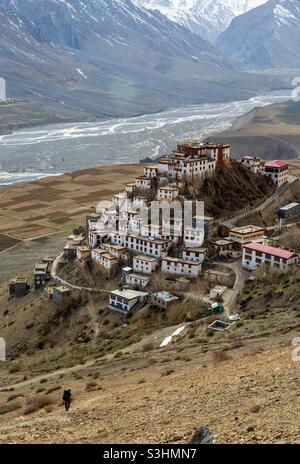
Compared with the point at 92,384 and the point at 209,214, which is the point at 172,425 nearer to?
the point at 92,384

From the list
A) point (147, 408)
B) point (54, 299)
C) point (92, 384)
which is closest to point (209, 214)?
point (54, 299)

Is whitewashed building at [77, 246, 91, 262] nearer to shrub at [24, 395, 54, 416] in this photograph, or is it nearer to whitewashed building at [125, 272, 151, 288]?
whitewashed building at [125, 272, 151, 288]

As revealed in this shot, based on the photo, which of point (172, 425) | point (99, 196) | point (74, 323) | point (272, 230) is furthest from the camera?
point (99, 196)

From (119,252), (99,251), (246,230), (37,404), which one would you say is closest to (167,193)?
(246,230)

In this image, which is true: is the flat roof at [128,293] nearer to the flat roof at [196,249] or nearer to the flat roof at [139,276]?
the flat roof at [139,276]

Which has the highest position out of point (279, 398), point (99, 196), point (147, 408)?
point (279, 398)

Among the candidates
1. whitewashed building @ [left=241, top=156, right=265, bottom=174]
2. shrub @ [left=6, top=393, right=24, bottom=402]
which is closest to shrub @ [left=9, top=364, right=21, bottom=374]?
shrub @ [left=6, top=393, right=24, bottom=402]
